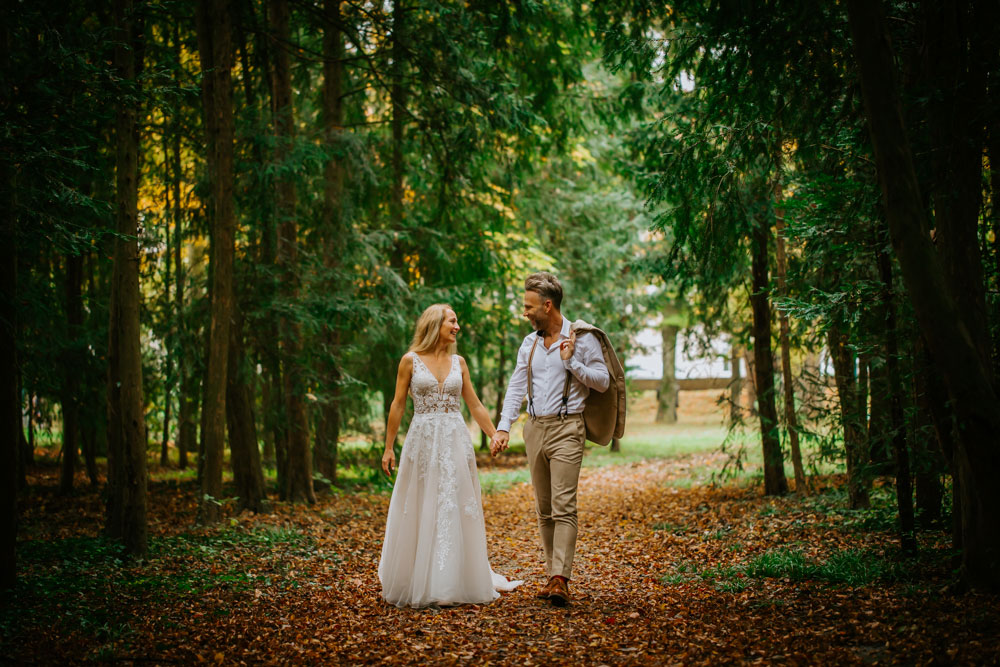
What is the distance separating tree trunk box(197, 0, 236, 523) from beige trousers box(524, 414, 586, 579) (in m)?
5.08

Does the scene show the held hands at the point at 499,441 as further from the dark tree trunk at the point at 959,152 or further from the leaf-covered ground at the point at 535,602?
the dark tree trunk at the point at 959,152

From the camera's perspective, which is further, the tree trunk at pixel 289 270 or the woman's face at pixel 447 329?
the tree trunk at pixel 289 270

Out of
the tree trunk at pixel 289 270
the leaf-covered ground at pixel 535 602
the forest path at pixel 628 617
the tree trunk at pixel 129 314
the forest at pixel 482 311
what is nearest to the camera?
the forest path at pixel 628 617

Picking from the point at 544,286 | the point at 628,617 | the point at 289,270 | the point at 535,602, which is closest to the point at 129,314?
the point at 289,270

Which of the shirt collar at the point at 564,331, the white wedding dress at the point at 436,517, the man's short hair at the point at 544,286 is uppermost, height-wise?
the man's short hair at the point at 544,286

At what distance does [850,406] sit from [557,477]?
4292 mm

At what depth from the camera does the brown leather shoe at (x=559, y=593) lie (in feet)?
19.2

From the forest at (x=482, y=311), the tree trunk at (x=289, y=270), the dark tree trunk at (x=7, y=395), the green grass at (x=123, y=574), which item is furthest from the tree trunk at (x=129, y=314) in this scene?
the tree trunk at (x=289, y=270)

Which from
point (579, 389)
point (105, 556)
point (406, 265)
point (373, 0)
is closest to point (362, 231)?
point (406, 265)

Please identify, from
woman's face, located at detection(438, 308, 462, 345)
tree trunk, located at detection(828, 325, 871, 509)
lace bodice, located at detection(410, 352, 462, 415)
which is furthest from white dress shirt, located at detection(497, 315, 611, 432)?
tree trunk, located at detection(828, 325, 871, 509)

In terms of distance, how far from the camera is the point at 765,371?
11070 millimetres

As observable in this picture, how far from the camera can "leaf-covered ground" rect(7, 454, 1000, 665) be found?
465 cm

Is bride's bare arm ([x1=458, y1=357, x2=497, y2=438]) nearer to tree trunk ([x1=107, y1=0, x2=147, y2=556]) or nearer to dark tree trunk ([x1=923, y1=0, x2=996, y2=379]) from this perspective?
tree trunk ([x1=107, y1=0, x2=147, y2=556])

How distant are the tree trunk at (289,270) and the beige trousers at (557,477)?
6.07 m
